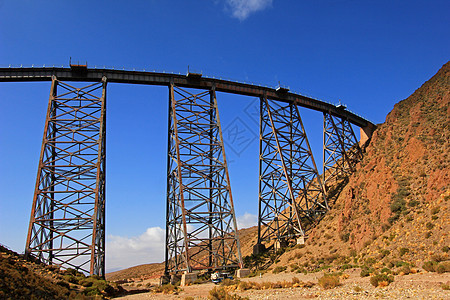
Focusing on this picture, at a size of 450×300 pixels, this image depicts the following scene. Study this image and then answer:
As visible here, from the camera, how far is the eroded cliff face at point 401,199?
15.4 meters

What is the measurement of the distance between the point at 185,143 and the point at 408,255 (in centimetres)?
1415

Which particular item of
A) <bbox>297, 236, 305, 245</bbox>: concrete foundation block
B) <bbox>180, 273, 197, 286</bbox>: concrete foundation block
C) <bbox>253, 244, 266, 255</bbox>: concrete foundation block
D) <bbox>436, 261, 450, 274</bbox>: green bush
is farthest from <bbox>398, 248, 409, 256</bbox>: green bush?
<bbox>253, 244, 266, 255</bbox>: concrete foundation block

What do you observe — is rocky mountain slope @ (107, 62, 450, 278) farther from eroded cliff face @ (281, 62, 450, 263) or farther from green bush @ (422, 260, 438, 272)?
green bush @ (422, 260, 438, 272)

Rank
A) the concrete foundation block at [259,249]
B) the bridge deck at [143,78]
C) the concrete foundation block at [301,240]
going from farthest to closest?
the concrete foundation block at [259,249]
the concrete foundation block at [301,240]
the bridge deck at [143,78]

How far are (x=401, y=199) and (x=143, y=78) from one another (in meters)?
18.0

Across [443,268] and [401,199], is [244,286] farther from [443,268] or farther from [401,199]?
[401,199]

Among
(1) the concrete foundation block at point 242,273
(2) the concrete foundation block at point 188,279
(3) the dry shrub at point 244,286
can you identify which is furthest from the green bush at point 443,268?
(2) the concrete foundation block at point 188,279

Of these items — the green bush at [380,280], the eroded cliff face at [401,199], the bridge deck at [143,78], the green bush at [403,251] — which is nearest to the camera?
the green bush at [380,280]

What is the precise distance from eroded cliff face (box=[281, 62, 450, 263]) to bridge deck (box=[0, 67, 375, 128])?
8806mm

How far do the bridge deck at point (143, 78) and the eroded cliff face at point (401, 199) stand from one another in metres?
Result: 8.81

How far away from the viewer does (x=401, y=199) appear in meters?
19.2

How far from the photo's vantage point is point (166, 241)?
2297 centimetres

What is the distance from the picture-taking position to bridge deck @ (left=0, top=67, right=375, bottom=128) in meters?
22.0

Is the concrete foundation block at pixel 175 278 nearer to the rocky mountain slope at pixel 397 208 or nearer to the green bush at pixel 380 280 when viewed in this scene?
the rocky mountain slope at pixel 397 208
